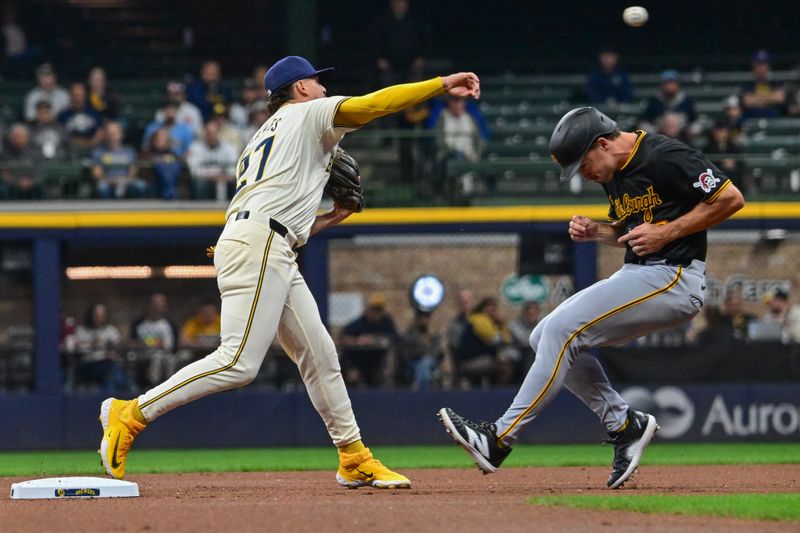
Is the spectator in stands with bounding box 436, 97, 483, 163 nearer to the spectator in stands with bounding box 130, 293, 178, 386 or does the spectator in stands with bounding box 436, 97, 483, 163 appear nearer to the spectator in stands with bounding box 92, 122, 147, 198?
the spectator in stands with bounding box 92, 122, 147, 198

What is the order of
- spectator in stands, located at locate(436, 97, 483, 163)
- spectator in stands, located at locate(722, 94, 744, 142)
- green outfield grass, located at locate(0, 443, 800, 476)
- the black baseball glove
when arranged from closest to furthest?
1. the black baseball glove
2. green outfield grass, located at locate(0, 443, 800, 476)
3. spectator in stands, located at locate(436, 97, 483, 163)
4. spectator in stands, located at locate(722, 94, 744, 142)

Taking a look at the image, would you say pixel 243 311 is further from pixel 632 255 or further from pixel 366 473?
pixel 632 255

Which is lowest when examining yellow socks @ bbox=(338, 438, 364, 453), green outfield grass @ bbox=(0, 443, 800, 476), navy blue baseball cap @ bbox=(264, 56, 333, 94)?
green outfield grass @ bbox=(0, 443, 800, 476)

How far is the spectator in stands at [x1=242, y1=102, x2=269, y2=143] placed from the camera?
1405cm

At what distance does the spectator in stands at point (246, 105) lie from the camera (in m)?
14.4

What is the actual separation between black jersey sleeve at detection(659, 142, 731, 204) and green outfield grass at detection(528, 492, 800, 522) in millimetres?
1284

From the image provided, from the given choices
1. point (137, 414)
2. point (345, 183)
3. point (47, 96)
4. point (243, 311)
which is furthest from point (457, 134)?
point (137, 414)

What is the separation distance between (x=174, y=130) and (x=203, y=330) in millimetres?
2552

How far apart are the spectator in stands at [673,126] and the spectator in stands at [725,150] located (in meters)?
0.29

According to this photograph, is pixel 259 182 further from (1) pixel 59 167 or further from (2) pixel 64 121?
(2) pixel 64 121

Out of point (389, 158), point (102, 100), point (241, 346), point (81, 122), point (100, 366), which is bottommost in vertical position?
point (100, 366)

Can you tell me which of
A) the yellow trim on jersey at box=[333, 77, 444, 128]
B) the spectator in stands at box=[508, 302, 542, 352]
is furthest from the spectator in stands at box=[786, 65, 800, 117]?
the yellow trim on jersey at box=[333, 77, 444, 128]

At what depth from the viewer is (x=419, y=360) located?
1254 cm

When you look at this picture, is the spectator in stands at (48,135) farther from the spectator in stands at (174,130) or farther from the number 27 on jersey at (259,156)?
the number 27 on jersey at (259,156)
